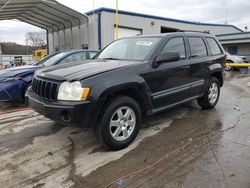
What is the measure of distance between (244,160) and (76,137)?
8.82ft

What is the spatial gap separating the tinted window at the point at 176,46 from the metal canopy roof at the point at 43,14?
37.3 ft

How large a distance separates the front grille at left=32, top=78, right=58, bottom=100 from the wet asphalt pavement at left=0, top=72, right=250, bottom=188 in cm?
88

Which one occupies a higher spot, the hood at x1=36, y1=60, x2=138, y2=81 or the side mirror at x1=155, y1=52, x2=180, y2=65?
the side mirror at x1=155, y1=52, x2=180, y2=65

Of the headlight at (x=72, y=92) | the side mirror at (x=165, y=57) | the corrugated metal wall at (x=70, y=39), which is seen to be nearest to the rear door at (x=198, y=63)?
the side mirror at (x=165, y=57)

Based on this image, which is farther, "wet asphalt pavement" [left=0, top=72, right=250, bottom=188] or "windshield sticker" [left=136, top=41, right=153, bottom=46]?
"windshield sticker" [left=136, top=41, right=153, bottom=46]

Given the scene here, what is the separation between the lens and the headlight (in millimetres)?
3010

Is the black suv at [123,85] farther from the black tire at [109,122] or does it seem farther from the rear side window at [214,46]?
the rear side window at [214,46]

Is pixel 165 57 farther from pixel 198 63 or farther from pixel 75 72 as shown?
pixel 75 72

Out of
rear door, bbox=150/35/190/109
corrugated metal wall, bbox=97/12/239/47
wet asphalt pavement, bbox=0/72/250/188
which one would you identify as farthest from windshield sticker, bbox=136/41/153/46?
corrugated metal wall, bbox=97/12/239/47

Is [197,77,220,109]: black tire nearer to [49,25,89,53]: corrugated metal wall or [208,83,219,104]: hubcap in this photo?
[208,83,219,104]: hubcap

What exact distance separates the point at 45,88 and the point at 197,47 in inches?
135

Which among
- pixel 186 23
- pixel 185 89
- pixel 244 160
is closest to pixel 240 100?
pixel 185 89

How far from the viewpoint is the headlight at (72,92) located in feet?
9.87

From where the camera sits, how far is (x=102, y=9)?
52.3 feet
